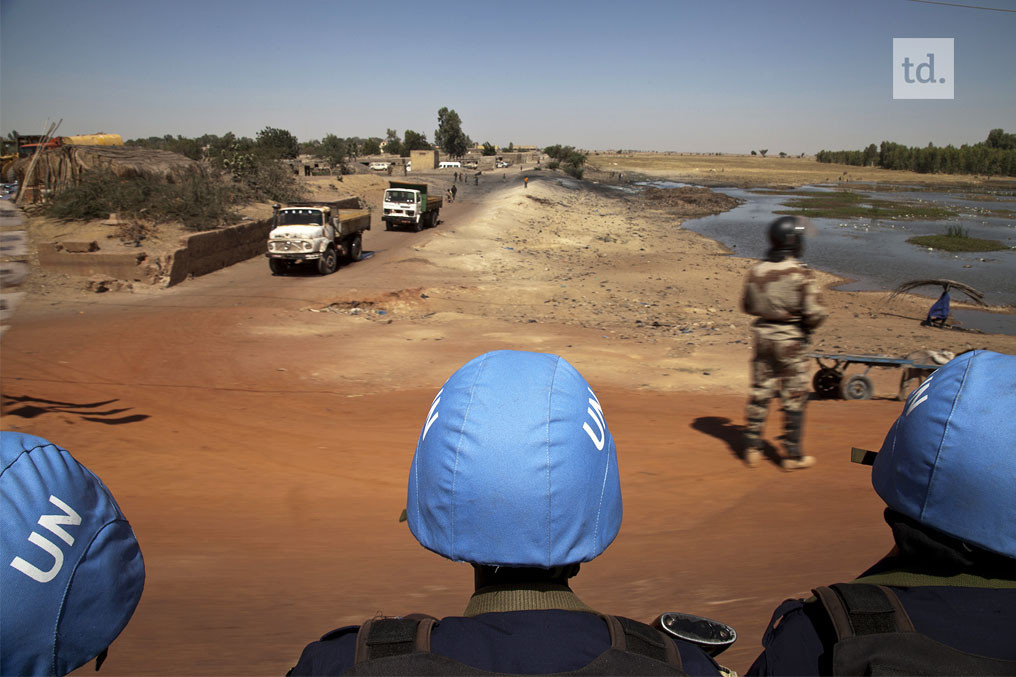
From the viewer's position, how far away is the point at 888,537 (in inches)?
176

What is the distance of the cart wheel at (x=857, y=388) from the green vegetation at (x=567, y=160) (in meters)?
75.5

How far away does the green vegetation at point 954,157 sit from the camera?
Result: 83000 mm

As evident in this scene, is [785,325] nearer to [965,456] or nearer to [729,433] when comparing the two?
[729,433]

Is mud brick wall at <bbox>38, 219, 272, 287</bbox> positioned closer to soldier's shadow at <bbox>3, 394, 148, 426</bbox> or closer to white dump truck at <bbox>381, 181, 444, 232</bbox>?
soldier's shadow at <bbox>3, 394, 148, 426</bbox>

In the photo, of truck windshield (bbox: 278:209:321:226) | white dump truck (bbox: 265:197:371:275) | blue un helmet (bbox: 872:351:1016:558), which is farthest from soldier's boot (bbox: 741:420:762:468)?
truck windshield (bbox: 278:209:321:226)

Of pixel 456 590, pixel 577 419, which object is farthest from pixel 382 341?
pixel 577 419

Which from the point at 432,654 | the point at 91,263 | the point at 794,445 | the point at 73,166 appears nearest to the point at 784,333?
the point at 794,445

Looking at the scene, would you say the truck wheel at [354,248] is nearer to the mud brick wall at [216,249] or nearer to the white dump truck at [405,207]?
the mud brick wall at [216,249]

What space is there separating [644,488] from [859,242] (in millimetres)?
35299

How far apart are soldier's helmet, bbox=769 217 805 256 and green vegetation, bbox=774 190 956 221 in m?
39.9

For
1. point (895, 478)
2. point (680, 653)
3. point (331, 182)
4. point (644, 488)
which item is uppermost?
point (331, 182)

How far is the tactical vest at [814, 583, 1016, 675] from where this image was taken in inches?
49.7

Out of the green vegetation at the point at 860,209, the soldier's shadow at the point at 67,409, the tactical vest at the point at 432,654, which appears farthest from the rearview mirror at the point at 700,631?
the green vegetation at the point at 860,209

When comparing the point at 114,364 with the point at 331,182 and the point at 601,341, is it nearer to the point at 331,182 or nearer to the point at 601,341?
the point at 601,341
